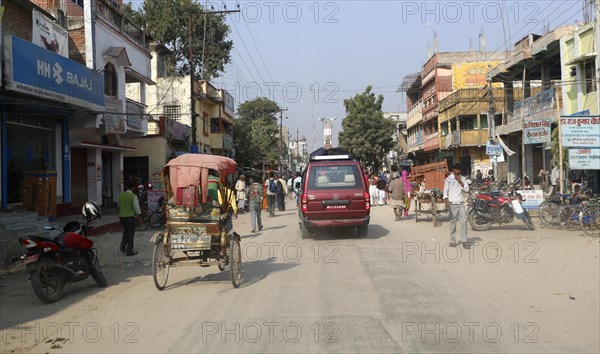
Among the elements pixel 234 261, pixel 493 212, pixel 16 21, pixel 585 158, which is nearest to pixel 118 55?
pixel 16 21

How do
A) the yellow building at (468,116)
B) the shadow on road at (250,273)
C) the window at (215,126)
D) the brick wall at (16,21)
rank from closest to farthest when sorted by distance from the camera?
the shadow on road at (250,273) → the brick wall at (16,21) → the yellow building at (468,116) → the window at (215,126)

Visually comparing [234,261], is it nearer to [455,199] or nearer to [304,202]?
[304,202]

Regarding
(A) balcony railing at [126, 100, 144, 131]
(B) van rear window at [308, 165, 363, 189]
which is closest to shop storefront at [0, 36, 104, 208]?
→ (A) balcony railing at [126, 100, 144, 131]

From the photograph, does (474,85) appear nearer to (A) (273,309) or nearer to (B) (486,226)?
(B) (486,226)

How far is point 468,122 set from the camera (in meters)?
39.8

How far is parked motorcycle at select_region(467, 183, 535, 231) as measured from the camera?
13.0 m

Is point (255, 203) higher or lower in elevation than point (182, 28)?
lower

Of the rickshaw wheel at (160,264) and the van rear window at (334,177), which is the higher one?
the van rear window at (334,177)

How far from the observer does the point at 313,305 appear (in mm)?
6195

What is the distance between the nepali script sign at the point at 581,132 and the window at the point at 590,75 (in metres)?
9.14

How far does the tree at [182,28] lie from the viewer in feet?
126

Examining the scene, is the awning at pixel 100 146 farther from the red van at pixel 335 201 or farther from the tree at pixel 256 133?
the tree at pixel 256 133

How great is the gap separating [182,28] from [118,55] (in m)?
21.6

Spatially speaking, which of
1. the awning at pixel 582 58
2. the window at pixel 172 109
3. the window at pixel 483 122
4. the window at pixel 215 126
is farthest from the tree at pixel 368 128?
the awning at pixel 582 58
